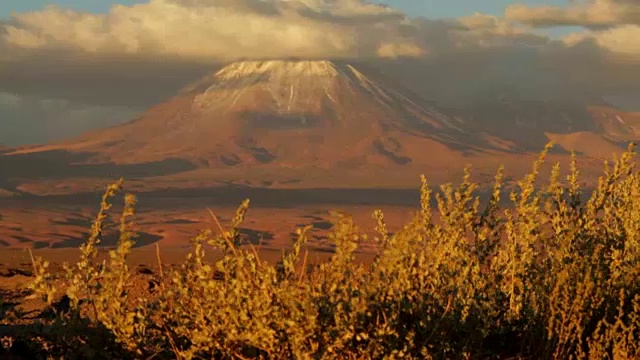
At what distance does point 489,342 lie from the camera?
745cm

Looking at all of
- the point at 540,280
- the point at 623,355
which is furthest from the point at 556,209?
the point at 623,355

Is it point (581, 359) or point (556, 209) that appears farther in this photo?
point (556, 209)

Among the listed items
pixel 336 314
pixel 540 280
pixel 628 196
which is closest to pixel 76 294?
pixel 336 314

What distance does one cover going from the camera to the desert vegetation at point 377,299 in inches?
242

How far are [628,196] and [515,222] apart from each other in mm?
1104

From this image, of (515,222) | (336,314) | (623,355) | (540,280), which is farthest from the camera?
(515,222)

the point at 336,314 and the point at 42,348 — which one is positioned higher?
the point at 336,314

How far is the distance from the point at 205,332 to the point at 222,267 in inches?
16.4

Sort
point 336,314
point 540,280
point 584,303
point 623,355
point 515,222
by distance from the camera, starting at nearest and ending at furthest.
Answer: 1. point 336,314
2. point 623,355
3. point 584,303
4. point 540,280
5. point 515,222

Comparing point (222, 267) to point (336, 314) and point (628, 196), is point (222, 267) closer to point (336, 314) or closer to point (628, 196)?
point (336, 314)

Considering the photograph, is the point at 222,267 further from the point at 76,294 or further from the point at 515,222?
the point at 515,222

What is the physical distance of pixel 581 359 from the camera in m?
6.90

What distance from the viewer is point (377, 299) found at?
6469 mm

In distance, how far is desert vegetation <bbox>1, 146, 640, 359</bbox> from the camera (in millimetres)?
6141
